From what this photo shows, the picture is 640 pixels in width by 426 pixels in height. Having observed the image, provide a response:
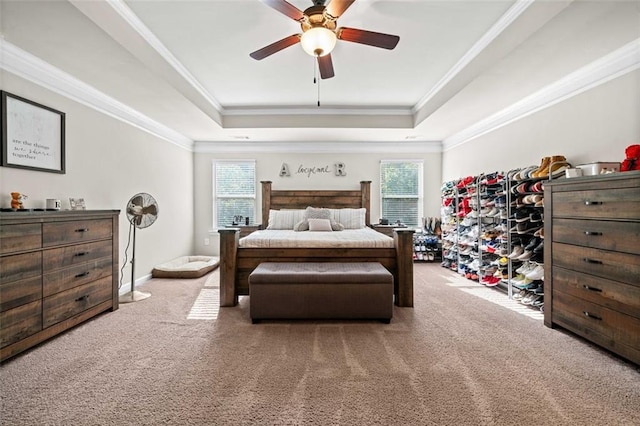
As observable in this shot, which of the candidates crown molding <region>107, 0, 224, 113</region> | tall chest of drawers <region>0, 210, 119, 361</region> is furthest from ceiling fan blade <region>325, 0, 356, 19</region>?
tall chest of drawers <region>0, 210, 119, 361</region>

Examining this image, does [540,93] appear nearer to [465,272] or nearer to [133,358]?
[465,272]

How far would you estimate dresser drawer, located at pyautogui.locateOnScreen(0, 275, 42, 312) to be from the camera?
2125 millimetres

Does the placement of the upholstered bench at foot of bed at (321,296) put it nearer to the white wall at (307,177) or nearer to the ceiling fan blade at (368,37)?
the ceiling fan blade at (368,37)

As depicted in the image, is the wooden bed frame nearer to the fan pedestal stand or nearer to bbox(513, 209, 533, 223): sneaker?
the fan pedestal stand

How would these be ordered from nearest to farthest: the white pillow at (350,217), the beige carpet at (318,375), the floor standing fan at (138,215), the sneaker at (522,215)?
the beige carpet at (318,375) → the sneaker at (522,215) → the floor standing fan at (138,215) → the white pillow at (350,217)

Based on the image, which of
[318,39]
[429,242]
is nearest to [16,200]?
[318,39]

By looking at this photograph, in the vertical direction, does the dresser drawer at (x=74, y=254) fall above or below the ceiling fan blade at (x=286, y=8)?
below

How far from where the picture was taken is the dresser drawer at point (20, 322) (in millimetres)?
2123

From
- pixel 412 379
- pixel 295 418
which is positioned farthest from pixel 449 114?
pixel 295 418

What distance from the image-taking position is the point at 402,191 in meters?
6.36

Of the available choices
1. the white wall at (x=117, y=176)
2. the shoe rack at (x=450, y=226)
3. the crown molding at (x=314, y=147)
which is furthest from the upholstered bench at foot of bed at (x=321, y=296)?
the crown molding at (x=314, y=147)

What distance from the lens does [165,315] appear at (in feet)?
10.4

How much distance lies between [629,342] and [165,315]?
3.86 metres

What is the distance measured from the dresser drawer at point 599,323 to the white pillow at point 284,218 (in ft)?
12.1
